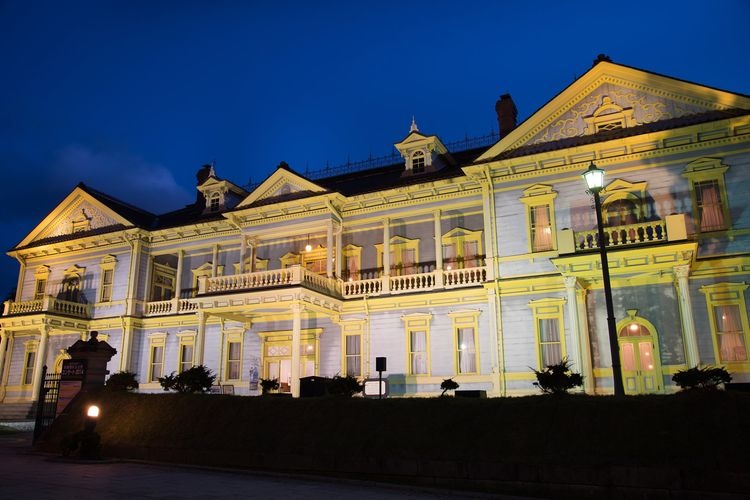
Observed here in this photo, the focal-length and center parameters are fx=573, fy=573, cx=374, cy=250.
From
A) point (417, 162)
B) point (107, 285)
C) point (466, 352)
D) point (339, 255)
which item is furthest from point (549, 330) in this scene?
point (107, 285)

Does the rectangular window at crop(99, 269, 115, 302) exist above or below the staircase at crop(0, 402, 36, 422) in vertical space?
above

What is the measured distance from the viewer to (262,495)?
10195 millimetres

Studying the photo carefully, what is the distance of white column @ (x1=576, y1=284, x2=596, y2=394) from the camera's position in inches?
760

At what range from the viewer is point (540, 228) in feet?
74.7

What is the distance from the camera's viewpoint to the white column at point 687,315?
698 inches

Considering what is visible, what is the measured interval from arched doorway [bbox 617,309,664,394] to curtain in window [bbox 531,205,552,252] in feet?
13.2

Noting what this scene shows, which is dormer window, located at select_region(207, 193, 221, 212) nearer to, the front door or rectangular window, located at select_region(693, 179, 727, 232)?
the front door

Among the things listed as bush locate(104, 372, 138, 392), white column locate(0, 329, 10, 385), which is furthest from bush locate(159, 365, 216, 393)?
white column locate(0, 329, 10, 385)

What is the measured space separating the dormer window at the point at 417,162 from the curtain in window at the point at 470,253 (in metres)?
4.74

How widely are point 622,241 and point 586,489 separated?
11669 millimetres

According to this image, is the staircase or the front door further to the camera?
the staircase

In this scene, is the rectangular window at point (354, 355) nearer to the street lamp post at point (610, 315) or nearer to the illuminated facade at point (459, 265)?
the illuminated facade at point (459, 265)

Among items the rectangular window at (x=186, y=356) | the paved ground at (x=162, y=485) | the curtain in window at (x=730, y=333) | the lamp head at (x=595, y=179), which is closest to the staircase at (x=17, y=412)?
the rectangular window at (x=186, y=356)

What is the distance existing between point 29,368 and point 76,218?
8843 mm
